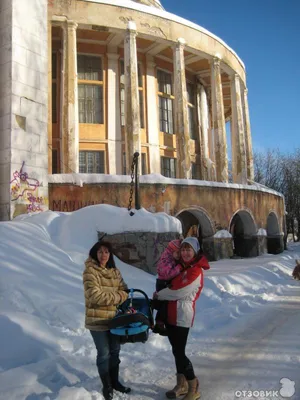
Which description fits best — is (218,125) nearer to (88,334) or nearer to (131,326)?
(88,334)

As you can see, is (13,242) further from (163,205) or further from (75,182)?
(163,205)

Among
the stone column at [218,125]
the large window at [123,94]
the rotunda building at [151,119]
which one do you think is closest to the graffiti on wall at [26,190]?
the rotunda building at [151,119]

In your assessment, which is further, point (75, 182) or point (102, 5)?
point (102, 5)

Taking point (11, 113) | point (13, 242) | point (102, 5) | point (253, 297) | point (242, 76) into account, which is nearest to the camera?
point (13, 242)

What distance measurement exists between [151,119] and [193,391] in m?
17.9

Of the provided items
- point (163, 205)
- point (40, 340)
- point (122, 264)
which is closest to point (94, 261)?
point (40, 340)

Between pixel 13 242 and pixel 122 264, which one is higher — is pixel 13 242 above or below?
above

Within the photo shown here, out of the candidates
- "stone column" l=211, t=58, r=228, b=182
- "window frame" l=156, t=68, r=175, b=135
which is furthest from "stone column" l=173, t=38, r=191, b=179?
"window frame" l=156, t=68, r=175, b=135

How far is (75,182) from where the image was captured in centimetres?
1287

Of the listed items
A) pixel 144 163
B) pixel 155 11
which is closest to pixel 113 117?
pixel 144 163

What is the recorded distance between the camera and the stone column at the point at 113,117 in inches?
750

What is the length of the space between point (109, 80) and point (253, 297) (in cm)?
1469

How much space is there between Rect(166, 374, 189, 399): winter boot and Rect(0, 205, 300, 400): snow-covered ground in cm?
10

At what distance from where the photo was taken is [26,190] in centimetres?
1068
